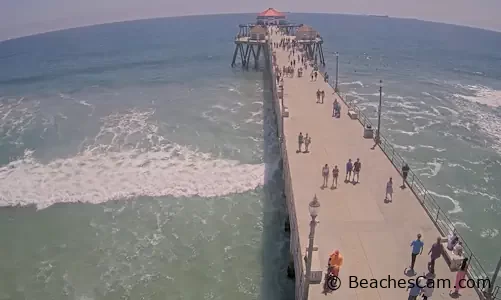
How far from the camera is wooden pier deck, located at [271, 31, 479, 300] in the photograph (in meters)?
12.1

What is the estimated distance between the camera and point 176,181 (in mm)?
25703

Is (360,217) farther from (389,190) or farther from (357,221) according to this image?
(389,190)

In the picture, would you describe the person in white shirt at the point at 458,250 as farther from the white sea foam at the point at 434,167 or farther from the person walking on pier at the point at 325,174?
the white sea foam at the point at 434,167

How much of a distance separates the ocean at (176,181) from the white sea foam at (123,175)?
128 millimetres

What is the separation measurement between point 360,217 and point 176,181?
1395cm

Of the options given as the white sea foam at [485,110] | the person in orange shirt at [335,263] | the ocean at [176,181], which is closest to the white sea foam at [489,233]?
the ocean at [176,181]

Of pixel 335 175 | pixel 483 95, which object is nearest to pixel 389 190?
pixel 335 175

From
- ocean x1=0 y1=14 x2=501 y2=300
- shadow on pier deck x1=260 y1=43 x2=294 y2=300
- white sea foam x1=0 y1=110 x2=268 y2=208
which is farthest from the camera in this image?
white sea foam x1=0 y1=110 x2=268 y2=208

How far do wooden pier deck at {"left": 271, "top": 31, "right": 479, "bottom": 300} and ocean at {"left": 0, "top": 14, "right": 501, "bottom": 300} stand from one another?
132 inches

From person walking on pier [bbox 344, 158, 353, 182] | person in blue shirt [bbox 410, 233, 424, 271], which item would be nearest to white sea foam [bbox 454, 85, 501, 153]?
person walking on pier [bbox 344, 158, 353, 182]

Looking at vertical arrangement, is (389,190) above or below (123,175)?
above

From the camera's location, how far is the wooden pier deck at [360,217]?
12.1 m

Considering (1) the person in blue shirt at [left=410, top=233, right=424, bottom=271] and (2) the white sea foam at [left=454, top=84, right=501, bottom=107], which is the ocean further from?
(1) the person in blue shirt at [left=410, top=233, right=424, bottom=271]

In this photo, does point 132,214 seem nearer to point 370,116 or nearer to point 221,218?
point 221,218
